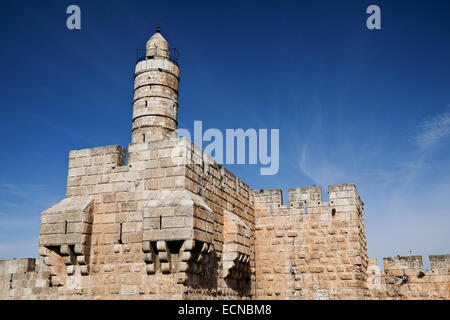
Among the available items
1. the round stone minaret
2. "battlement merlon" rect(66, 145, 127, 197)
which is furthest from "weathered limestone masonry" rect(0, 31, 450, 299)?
the round stone minaret

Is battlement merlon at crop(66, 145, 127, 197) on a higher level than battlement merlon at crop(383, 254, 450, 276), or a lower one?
higher

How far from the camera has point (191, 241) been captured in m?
7.19

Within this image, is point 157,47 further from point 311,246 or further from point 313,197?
point 311,246

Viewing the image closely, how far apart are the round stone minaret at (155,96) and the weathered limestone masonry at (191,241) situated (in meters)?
6.06

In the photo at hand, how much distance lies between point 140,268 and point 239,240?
8.66ft

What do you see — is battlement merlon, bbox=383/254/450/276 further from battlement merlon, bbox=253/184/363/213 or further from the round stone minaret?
the round stone minaret

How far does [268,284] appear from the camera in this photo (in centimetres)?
1189

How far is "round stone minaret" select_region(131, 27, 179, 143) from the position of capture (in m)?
16.9

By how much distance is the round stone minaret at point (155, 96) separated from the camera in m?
16.9

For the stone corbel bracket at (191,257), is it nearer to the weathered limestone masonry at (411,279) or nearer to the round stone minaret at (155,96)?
the weathered limestone masonry at (411,279)

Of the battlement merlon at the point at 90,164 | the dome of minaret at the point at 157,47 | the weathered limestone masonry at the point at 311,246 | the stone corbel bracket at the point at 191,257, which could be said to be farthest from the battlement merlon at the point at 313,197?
the dome of minaret at the point at 157,47

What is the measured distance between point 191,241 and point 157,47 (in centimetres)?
1310

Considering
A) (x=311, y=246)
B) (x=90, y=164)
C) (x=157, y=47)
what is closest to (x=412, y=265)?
(x=311, y=246)
